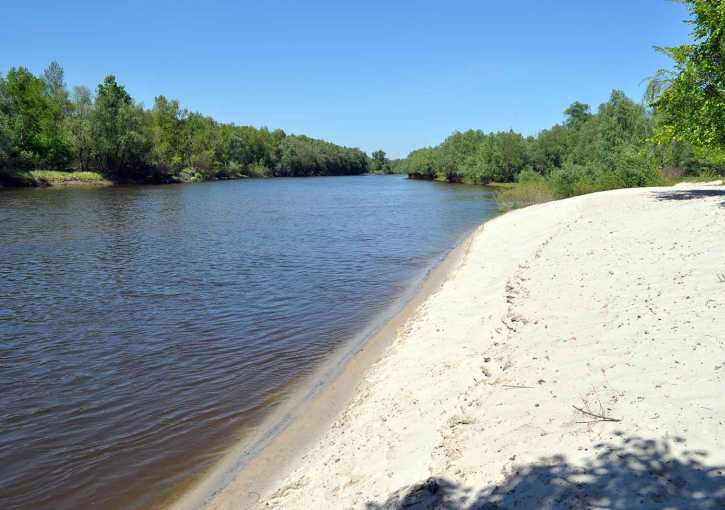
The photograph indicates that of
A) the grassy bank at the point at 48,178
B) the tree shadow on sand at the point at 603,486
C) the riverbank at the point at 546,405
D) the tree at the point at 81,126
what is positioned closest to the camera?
the tree shadow on sand at the point at 603,486

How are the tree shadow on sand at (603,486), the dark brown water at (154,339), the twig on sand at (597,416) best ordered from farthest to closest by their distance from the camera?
the dark brown water at (154,339) → the twig on sand at (597,416) → the tree shadow on sand at (603,486)

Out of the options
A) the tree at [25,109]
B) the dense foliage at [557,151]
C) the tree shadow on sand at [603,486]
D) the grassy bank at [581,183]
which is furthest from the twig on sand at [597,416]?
the tree at [25,109]

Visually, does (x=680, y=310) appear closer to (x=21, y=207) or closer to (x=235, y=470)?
(x=235, y=470)

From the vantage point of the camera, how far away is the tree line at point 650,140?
18.2 meters

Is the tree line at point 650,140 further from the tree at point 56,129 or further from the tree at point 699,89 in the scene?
the tree at point 56,129

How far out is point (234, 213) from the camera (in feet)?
139

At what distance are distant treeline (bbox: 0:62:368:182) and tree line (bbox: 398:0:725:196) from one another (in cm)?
6080

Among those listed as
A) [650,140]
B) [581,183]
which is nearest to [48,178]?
[581,183]

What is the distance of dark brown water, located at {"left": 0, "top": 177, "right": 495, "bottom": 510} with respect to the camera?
698cm

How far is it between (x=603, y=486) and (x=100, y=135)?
305 ft

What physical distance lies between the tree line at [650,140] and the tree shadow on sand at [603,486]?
56.4 ft

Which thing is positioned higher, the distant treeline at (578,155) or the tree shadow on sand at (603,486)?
the distant treeline at (578,155)

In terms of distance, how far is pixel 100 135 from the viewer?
3255 inches

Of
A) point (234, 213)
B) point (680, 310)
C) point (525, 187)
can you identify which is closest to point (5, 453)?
point (680, 310)
